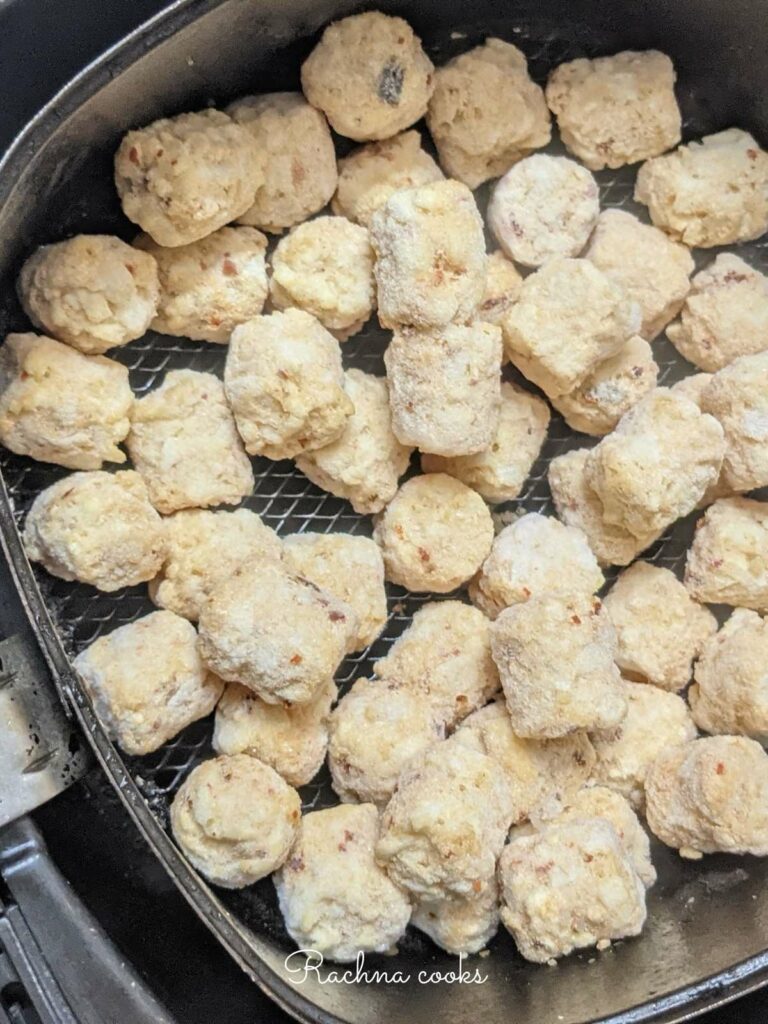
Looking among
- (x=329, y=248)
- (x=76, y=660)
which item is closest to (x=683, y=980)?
(x=76, y=660)

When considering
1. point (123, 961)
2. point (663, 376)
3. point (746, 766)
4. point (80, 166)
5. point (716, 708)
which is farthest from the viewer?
point (663, 376)

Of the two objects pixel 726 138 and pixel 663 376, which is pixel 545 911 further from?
pixel 726 138

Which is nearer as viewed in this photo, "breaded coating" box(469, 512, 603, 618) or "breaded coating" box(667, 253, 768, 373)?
"breaded coating" box(469, 512, 603, 618)

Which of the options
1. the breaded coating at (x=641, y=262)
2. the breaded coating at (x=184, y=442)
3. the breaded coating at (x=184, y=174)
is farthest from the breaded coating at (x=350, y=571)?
the breaded coating at (x=641, y=262)

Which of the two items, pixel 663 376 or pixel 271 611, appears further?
pixel 663 376

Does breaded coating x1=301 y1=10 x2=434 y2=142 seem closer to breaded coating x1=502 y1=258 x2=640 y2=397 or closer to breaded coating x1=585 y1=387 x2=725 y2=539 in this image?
breaded coating x1=502 y1=258 x2=640 y2=397

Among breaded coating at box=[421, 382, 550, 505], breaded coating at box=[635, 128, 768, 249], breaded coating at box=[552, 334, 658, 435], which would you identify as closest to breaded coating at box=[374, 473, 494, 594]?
breaded coating at box=[421, 382, 550, 505]

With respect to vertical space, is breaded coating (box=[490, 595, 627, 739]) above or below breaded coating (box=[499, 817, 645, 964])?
above
